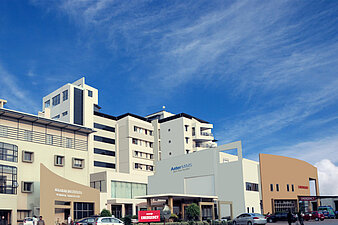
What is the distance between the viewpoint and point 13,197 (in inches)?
1601

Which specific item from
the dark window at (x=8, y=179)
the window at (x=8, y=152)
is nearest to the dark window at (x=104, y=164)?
→ the window at (x=8, y=152)

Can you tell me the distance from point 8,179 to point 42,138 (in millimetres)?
8262

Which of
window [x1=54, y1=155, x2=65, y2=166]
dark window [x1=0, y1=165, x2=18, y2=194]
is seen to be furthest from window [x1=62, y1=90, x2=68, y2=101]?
dark window [x1=0, y1=165, x2=18, y2=194]

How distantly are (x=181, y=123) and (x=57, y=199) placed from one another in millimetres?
50511

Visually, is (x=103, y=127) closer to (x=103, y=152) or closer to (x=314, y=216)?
(x=103, y=152)

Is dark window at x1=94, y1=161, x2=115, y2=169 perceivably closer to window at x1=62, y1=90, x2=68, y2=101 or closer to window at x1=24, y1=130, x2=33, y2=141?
window at x1=62, y1=90, x2=68, y2=101

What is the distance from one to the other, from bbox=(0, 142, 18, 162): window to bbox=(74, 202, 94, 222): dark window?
9.08 meters

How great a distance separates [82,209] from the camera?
151 feet

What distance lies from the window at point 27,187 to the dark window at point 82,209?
549 cm

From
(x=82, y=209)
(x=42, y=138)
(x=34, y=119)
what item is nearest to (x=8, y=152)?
(x=34, y=119)

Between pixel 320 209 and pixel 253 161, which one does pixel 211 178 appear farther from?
pixel 320 209

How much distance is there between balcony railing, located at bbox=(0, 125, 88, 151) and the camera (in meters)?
44.7

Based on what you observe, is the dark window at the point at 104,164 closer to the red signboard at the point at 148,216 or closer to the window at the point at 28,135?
the window at the point at 28,135

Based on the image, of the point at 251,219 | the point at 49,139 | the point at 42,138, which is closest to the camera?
the point at 251,219
